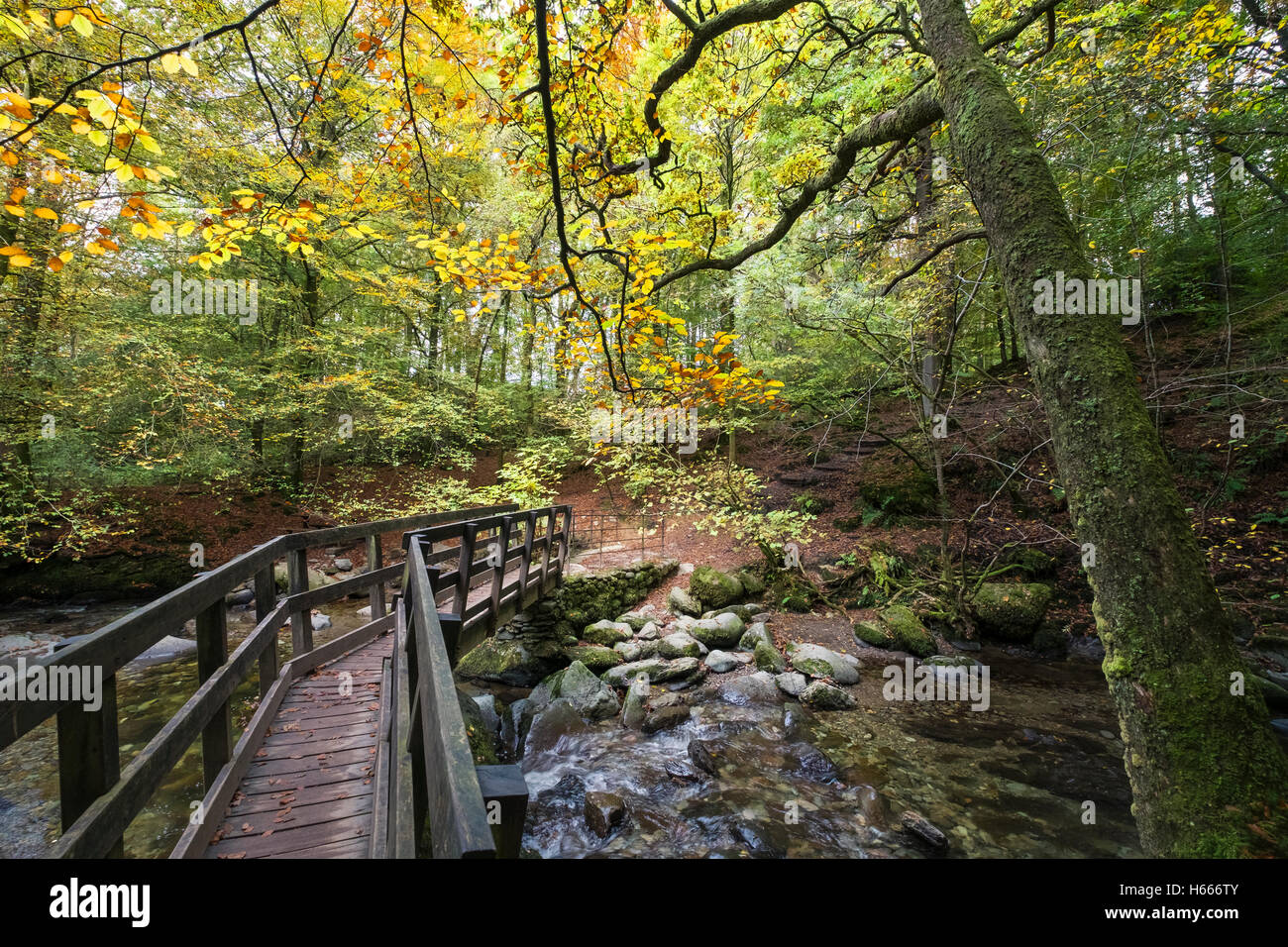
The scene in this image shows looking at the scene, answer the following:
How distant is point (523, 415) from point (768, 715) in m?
13.1

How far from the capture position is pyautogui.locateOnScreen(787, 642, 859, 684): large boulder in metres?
7.25

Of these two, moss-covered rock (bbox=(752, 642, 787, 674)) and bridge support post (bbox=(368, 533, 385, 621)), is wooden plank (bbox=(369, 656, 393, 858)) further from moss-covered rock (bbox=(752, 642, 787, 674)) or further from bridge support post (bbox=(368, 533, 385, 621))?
moss-covered rock (bbox=(752, 642, 787, 674))

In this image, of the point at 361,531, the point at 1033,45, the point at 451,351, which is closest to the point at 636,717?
the point at 361,531

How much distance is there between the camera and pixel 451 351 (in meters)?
17.8

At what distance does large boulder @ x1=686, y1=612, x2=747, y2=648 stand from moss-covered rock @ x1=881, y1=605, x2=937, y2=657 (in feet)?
8.33

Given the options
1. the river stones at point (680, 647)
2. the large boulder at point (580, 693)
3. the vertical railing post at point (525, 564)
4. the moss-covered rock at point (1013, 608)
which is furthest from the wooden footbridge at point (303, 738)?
the moss-covered rock at point (1013, 608)

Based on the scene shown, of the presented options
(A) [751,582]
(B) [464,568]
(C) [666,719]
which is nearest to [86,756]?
(B) [464,568]

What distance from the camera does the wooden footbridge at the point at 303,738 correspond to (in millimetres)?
1184

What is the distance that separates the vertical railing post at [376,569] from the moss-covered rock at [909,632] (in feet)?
26.0

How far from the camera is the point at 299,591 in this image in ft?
13.7

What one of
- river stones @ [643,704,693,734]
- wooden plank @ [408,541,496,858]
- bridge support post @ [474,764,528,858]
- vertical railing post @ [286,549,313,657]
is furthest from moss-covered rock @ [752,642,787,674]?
bridge support post @ [474,764,528,858]

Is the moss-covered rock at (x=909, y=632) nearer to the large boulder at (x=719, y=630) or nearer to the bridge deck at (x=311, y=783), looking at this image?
the large boulder at (x=719, y=630)

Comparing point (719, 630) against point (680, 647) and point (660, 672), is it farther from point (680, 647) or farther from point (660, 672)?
point (660, 672)

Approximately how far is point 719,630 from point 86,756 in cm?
787
